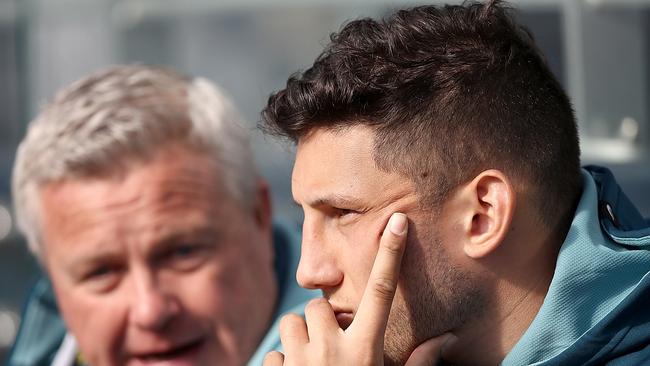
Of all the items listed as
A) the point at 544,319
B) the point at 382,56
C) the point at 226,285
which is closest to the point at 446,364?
the point at 544,319

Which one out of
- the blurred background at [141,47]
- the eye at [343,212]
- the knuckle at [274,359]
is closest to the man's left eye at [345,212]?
the eye at [343,212]

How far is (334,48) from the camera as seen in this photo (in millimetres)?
2189

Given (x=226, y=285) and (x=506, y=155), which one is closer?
(x=506, y=155)

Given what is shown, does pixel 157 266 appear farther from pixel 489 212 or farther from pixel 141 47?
pixel 141 47

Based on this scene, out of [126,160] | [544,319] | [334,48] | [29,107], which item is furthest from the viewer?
[29,107]

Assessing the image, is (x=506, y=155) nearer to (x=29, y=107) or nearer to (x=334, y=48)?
(x=334, y=48)

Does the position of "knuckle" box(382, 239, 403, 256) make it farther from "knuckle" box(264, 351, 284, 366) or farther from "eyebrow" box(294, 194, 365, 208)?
"knuckle" box(264, 351, 284, 366)

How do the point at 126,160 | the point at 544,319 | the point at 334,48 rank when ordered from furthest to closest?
the point at 126,160 < the point at 334,48 < the point at 544,319

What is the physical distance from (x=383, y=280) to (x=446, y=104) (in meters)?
0.35

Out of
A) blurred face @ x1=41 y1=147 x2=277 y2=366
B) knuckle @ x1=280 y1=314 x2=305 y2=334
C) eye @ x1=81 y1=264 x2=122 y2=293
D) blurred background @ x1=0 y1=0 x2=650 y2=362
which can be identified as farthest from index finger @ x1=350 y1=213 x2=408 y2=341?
blurred background @ x1=0 y1=0 x2=650 y2=362

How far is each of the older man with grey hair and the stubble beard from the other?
0.98 meters

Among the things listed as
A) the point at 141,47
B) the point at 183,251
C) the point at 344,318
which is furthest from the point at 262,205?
the point at 141,47

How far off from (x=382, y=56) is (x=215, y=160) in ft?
4.09

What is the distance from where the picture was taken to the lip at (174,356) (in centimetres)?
312
